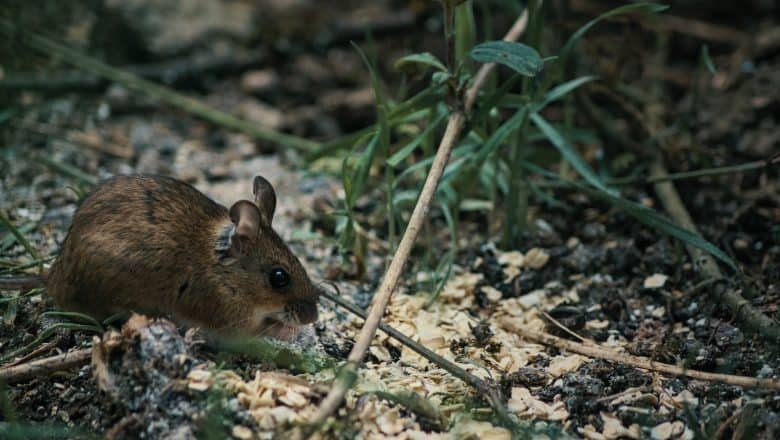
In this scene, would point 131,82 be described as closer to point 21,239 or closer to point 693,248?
point 21,239

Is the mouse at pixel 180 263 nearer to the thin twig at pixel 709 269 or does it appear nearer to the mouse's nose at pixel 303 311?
the mouse's nose at pixel 303 311

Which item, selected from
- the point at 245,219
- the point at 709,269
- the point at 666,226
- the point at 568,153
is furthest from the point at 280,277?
the point at 709,269

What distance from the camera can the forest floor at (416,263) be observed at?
3027mm

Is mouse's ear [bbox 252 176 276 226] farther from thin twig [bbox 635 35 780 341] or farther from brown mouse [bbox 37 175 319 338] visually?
thin twig [bbox 635 35 780 341]

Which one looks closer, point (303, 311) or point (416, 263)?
point (303, 311)

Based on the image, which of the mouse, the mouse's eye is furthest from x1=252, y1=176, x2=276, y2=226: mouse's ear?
the mouse's eye

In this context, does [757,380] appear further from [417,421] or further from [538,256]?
[538,256]

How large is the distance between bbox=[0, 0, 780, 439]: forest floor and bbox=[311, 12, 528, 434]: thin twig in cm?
11

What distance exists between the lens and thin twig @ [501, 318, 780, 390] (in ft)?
10.2

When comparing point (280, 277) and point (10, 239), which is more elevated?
point (10, 239)

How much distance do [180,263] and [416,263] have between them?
4.92 feet

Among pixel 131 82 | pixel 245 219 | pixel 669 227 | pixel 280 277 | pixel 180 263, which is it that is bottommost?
pixel 669 227

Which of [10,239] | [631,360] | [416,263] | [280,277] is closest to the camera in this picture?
[631,360]

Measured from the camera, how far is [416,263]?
4.67 meters
